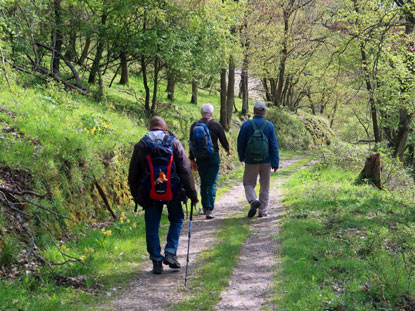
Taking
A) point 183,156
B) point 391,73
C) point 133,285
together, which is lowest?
point 133,285

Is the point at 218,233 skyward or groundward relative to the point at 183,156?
groundward

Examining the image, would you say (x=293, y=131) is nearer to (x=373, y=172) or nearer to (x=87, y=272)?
(x=373, y=172)

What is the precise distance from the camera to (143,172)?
5855 millimetres

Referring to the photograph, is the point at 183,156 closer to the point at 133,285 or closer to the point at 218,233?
the point at 133,285

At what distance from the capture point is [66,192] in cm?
748

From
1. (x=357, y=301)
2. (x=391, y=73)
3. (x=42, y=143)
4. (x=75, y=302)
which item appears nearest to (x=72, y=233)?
(x=42, y=143)

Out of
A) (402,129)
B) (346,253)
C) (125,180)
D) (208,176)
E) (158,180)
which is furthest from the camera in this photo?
(402,129)

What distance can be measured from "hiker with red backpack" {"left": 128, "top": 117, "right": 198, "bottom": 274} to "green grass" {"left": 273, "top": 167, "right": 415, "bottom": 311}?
1.70 meters

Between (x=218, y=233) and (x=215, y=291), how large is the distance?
2.87 metres

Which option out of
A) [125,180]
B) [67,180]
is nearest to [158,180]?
[67,180]

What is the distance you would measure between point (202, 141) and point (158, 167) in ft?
10.9

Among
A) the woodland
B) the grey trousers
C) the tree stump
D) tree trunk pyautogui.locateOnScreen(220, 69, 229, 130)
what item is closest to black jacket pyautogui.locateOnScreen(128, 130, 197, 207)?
the woodland

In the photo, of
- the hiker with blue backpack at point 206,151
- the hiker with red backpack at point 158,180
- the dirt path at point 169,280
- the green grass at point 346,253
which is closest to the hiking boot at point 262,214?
the dirt path at point 169,280

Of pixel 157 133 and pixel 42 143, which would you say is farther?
pixel 42 143
